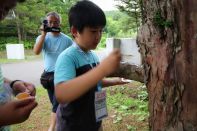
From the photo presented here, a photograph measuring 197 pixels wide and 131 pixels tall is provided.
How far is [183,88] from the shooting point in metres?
2.14

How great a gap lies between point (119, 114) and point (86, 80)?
3802 millimetres

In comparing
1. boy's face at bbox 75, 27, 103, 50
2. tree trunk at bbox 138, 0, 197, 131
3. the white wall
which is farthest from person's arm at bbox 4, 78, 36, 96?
the white wall

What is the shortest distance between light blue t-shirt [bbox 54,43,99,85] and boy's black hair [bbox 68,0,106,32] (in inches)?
6.3

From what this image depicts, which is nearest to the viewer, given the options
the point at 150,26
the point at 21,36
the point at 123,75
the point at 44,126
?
the point at 150,26

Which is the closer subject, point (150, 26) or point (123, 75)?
point (150, 26)

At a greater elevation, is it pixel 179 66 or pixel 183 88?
pixel 179 66

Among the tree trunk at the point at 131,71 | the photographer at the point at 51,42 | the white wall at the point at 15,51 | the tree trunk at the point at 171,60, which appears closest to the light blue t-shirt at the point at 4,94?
the tree trunk at the point at 171,60

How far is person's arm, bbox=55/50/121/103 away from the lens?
173 cm

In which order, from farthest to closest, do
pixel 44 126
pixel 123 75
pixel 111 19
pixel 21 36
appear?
pixel 111 19
pixel 21 36
pixel 44 126
pixel 123 75

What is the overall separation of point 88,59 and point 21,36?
2331 cm

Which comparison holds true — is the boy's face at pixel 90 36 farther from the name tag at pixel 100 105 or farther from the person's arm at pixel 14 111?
the person's arm at pixel 14 111

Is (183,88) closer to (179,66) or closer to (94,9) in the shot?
(179,66)

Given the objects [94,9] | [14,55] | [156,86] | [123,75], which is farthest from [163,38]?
[14,55]

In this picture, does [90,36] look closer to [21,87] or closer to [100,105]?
[100,105]
